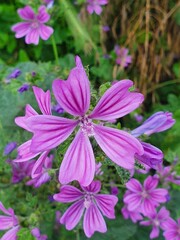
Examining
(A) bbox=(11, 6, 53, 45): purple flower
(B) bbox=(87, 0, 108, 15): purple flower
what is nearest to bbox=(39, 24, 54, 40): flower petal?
(A) bbox=(11, 6, 53, 45): purple flower

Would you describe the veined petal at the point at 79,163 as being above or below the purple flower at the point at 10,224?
above

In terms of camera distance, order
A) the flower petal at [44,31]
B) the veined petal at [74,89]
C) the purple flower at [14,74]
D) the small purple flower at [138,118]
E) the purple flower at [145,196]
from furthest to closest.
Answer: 1. the small purple flower at [138,118]
2. the flower petal at [44,31]
3. the purple flower at [14,74]
4. the purple flower at [145,196]
5. the veined petal at [74,89]

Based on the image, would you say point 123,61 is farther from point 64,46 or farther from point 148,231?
point 148,231

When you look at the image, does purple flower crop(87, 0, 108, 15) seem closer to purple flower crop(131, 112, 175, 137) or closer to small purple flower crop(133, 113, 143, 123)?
small purple flower crop(133, 113, 143, 123)

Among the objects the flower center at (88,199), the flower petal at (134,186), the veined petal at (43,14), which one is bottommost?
the flower center at (88,199)

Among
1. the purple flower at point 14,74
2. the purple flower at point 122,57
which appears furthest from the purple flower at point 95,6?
the purple flower at point 14,74

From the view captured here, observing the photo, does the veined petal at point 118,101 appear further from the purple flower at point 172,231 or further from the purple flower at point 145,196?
the purple flower at point 172,231

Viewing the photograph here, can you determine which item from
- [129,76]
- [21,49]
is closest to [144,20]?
[129,76]

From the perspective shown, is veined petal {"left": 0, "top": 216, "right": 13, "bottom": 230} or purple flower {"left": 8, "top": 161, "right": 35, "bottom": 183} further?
purple flower {"left": 8, "top": 161, "right": 35, "bottom": 183}
